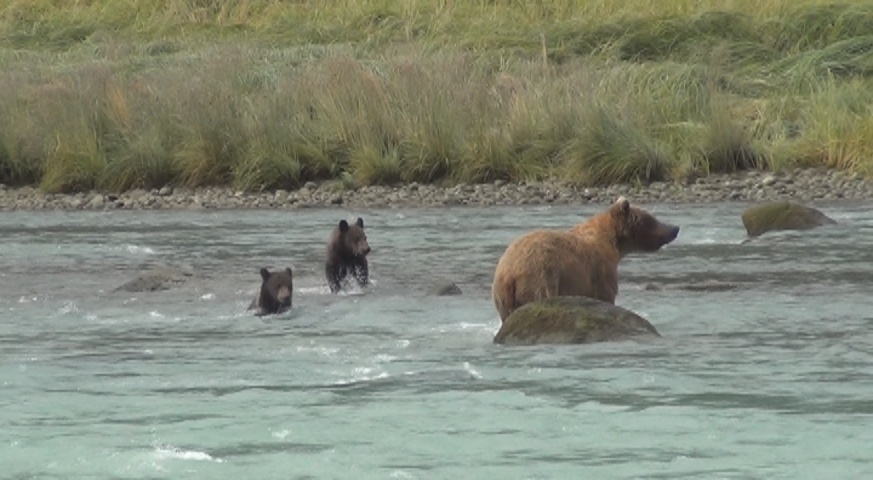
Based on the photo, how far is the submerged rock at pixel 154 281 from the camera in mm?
15453

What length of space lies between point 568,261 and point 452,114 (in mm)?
11744

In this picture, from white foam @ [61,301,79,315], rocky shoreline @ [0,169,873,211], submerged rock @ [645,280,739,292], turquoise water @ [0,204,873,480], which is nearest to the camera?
turquoise water @ [0,204,873,480]

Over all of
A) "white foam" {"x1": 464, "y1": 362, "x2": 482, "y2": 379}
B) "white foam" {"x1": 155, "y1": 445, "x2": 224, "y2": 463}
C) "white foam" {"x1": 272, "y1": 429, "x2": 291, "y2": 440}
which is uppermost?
"white foam" {"x1": 155, "y1": 445, "x2": 224, "y2": 463}

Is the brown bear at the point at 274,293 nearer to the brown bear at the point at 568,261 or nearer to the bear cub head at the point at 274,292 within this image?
the bear cub head at the point at 274,292

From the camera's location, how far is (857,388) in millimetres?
10414

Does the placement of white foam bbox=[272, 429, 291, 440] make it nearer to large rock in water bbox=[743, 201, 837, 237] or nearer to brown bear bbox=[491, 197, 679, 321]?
brown bear bbox=[491, 197, 679, 321]

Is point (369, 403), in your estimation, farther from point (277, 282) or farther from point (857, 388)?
point (277, 282)

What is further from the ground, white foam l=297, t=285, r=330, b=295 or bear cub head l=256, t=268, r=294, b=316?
bear cub head l=256, t=268, r=294, b=316

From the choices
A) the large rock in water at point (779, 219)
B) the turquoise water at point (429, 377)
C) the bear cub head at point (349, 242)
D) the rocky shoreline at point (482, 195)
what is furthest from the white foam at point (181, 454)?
the rocky shoreline at point (482, 195)

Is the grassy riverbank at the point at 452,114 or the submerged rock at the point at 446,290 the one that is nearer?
the submerged rock at the point at 446,290

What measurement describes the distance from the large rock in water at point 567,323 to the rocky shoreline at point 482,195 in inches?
399

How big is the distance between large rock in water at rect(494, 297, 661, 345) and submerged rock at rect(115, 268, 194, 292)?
4.44 m

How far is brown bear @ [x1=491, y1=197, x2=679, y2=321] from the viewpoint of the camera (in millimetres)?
11953

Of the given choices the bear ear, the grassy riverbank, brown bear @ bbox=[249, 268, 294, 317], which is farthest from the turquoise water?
the grassy riverbank
